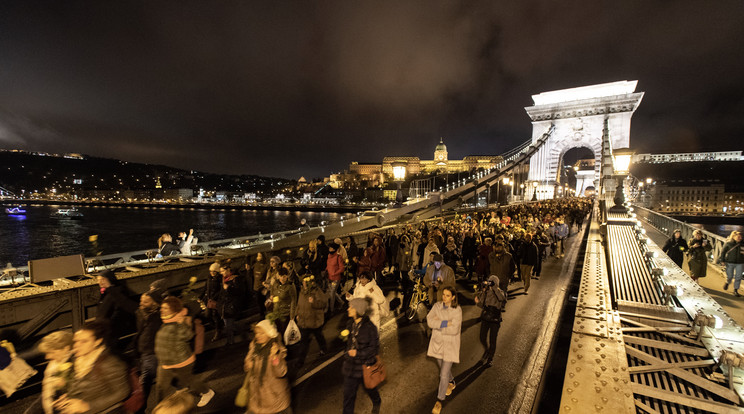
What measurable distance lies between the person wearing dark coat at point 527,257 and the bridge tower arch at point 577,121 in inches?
1349

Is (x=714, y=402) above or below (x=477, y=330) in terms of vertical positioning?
above

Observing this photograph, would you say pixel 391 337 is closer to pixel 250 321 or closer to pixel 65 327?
pixel 250 321

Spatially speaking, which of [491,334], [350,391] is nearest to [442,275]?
[491,334]

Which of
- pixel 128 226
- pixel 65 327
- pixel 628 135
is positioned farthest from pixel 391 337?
pixel 128 226

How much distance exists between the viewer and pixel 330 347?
5.78 metres

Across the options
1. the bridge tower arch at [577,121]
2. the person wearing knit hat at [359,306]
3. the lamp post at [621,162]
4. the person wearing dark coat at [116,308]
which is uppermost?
the bridge tower arch at [577,121]

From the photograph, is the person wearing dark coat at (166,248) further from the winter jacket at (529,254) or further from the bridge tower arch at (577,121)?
the bridge tower arch at (577,121)

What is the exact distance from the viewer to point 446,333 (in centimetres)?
408

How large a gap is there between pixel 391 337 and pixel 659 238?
13.7 meters

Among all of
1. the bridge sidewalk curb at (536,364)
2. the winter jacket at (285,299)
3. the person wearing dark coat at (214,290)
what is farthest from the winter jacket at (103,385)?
the bridge sidewalk curb at (536,364)

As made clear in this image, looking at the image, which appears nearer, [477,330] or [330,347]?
[330,347]

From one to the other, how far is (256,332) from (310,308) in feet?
5.81

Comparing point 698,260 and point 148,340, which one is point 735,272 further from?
point 148,340

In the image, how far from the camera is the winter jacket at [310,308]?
4.97m
